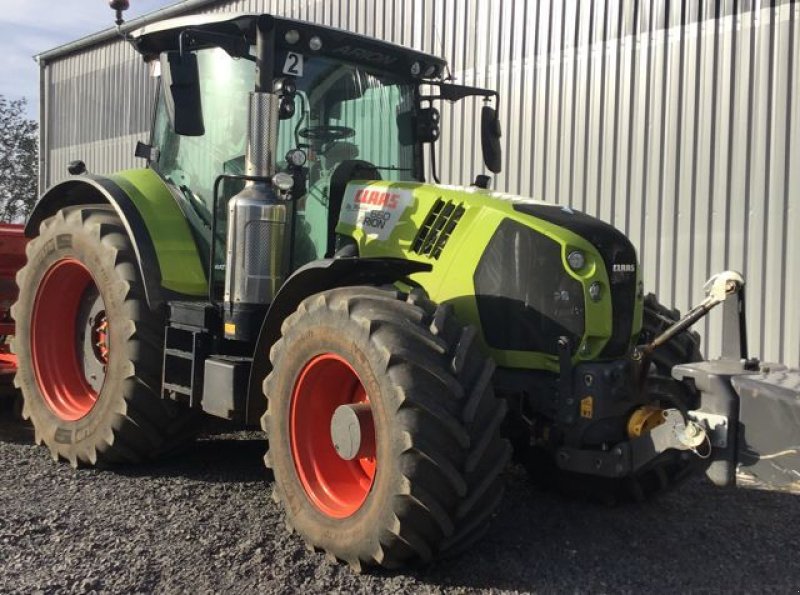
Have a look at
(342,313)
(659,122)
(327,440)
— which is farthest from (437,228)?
(659,122)

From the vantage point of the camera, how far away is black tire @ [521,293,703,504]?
13.2ft

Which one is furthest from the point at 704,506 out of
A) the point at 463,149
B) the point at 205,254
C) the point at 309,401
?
the point at 463,149

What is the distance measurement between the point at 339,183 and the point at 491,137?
1.25 m

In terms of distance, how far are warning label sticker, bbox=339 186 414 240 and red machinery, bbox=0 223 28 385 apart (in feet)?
10.9

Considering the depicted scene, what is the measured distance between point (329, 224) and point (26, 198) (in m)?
21.9

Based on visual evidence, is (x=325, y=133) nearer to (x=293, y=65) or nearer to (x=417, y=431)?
(x=293, y=65)

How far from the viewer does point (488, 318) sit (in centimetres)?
373

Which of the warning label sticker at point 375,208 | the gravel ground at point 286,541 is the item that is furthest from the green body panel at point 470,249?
the gravel ground at point 286,541

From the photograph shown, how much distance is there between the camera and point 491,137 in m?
5.10

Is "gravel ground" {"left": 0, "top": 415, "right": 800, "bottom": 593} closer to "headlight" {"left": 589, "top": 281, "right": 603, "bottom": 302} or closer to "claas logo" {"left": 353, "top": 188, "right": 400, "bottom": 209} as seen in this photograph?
"headlight" {"left": 589, "top": 281, "right": 603, "bottom": 302}

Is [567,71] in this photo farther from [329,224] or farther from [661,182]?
[329,224]

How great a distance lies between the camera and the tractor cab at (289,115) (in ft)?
13.1

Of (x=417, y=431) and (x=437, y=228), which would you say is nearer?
(x=417, y=431)

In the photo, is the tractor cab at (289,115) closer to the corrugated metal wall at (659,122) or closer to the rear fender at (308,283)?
the rear fender at (308,283)
